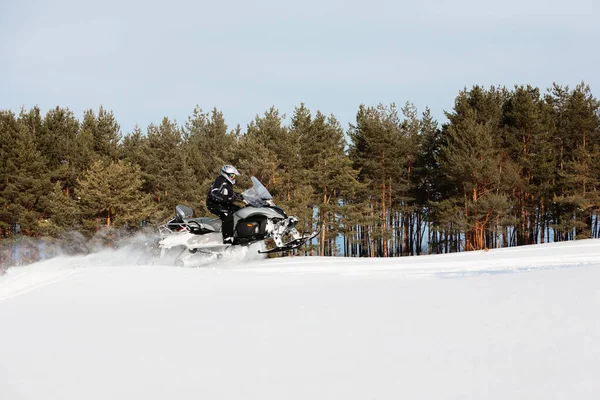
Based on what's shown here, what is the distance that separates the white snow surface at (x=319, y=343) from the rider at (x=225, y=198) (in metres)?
5.86

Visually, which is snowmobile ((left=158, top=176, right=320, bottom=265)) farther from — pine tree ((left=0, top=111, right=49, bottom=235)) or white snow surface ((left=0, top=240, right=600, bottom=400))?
pine tree ((left=0, top=111, right=49, bottom=235))

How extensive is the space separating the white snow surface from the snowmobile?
5530mm

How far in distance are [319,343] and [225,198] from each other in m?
8.16

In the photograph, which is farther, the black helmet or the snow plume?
the snow plume

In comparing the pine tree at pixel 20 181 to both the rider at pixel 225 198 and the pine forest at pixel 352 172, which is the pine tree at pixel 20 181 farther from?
the rider at pixel 225 198

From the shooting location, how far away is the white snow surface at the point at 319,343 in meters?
2.88

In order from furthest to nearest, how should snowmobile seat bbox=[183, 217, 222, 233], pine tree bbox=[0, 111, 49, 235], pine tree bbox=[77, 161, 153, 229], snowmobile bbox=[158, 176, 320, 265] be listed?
pine tree bbox=[0, 111, 49, 235] → pine tree bbox=[77, 161, 153, 229] → snowmobile seat bbox=[183, 217, 222, 233] → snowmobile bbox=[158, 176, 320, 265]

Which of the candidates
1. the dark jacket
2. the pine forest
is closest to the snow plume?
the pine forest

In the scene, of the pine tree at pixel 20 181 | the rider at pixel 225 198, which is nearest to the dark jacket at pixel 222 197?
the rider at pixel 225 198

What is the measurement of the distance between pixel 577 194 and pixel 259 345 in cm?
3272

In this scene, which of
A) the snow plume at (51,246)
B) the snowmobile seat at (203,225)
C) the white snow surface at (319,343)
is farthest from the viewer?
the snow plume at (51,246)

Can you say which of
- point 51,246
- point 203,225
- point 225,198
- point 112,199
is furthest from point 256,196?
point 51,246

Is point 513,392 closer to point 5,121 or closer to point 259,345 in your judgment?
point 259,345

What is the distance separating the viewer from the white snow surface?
9.45ft
